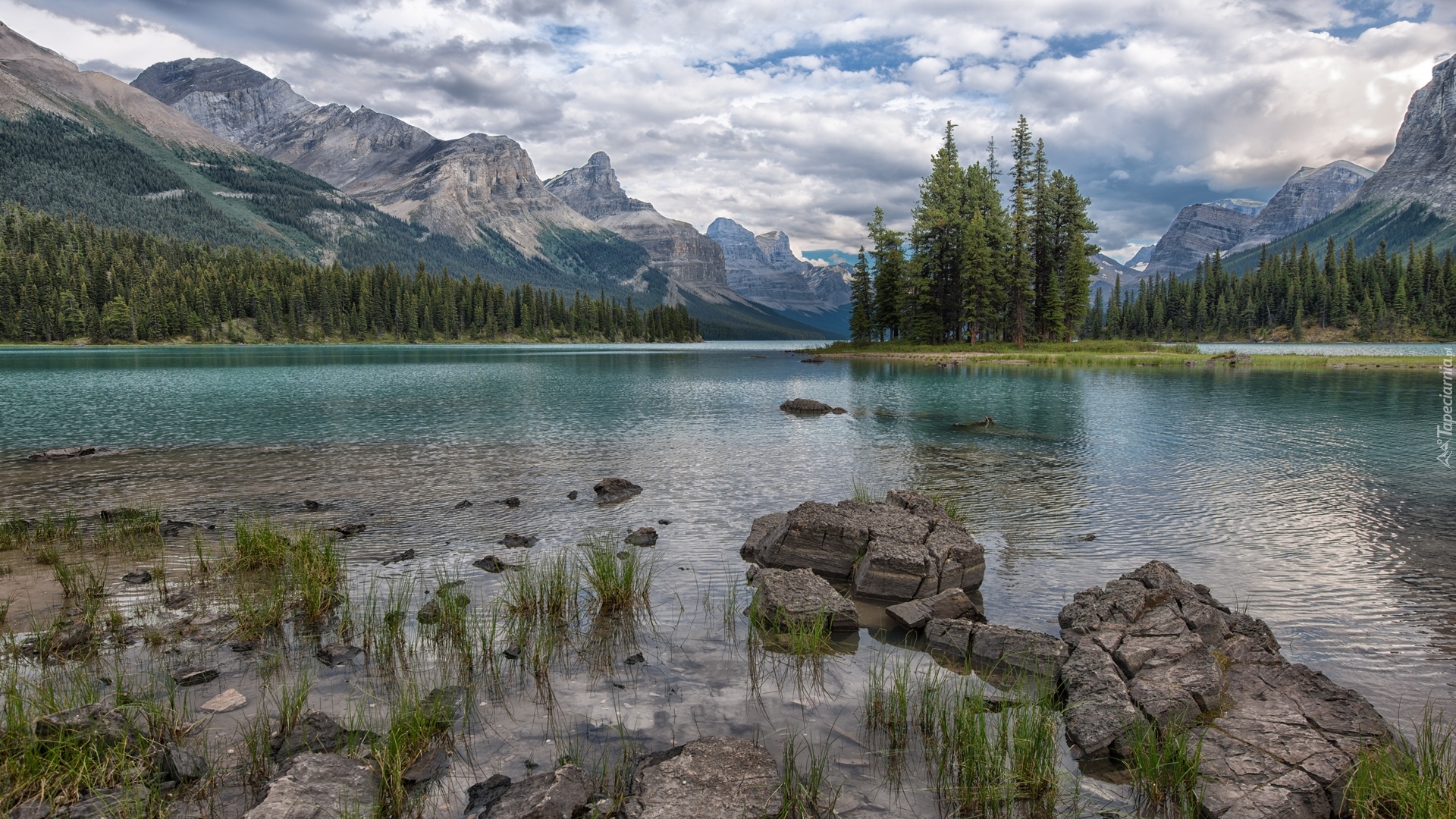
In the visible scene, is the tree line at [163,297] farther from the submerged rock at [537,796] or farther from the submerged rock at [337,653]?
the submerged rock at [537,796]

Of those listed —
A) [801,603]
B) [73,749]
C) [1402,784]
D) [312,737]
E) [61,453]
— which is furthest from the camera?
[61,453]

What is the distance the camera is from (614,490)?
2139 centimetres

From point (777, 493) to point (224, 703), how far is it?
15263 mm

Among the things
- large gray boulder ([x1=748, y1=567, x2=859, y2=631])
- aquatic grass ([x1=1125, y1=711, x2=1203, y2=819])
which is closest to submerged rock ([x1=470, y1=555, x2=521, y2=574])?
large gray boulder ([x1=748, y1=567, x2=859, y2=631])

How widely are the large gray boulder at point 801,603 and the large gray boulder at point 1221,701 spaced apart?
133 inches

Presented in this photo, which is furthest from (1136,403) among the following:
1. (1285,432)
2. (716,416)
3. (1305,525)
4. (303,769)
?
(303,769)

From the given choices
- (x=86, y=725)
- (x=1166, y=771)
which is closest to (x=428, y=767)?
(x=86, y=725)

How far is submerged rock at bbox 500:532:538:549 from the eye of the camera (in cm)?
1597

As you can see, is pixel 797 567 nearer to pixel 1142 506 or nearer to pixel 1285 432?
pixel 1142 506

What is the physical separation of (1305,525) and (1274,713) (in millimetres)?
12634

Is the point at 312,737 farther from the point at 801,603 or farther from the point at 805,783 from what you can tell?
the point at 801,603

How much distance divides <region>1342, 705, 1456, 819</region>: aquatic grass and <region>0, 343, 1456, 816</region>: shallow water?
2.31 meters

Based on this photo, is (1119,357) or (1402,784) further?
(1119,357)

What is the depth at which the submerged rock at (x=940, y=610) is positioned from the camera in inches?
451
